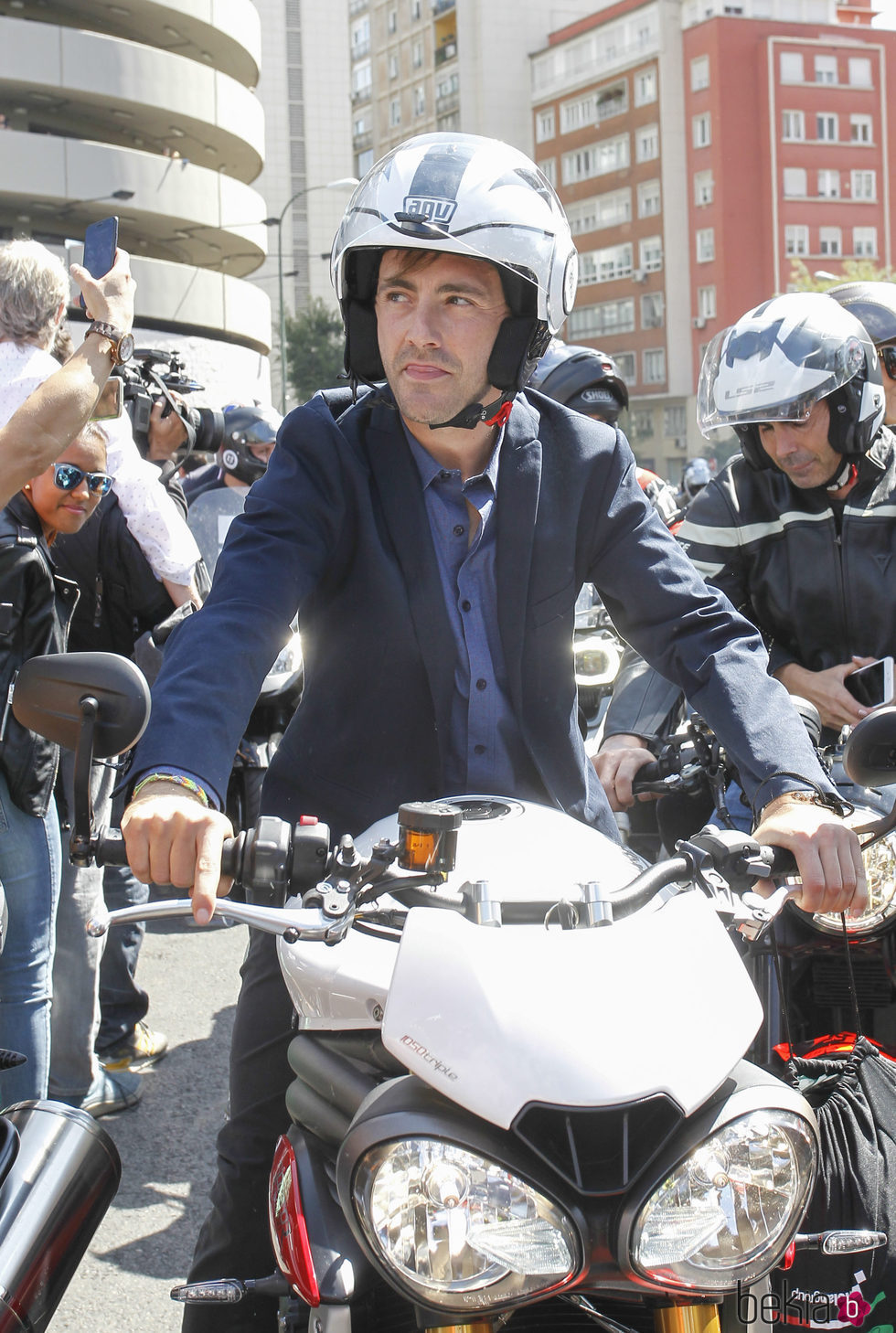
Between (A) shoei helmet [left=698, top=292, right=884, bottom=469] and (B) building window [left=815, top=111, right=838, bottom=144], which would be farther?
(B) building window [left=815, top=111, right=838, bottom=144]

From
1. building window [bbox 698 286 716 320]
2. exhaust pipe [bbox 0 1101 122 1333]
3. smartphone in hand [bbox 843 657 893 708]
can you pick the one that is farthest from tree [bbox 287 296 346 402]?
exhaust pipe [bbox 0 1101 122 1333]

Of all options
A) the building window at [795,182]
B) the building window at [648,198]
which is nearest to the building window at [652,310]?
the building window at [648,198]

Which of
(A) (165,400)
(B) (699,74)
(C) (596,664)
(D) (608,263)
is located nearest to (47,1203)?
(C) (596,664)

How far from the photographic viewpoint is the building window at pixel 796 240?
205ft

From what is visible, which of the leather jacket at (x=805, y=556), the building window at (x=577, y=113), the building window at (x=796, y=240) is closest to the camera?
the leather jacket at (x=805, y=556)

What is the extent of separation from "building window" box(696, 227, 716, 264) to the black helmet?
5849cm

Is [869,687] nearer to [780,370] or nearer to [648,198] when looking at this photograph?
[780,370]

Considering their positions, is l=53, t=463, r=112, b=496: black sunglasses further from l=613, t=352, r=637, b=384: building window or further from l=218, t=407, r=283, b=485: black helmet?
l=613, t=352, r=637, b=384: building window

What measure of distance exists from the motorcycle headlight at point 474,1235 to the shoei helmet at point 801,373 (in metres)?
2.74

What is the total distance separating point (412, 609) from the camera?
7.57ft

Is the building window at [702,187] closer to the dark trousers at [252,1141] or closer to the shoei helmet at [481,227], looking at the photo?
the shoei helmet at [481,227]

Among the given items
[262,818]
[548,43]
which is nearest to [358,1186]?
[262,818]

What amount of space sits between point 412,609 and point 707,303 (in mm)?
64466

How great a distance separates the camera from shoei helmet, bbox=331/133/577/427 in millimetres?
2293
